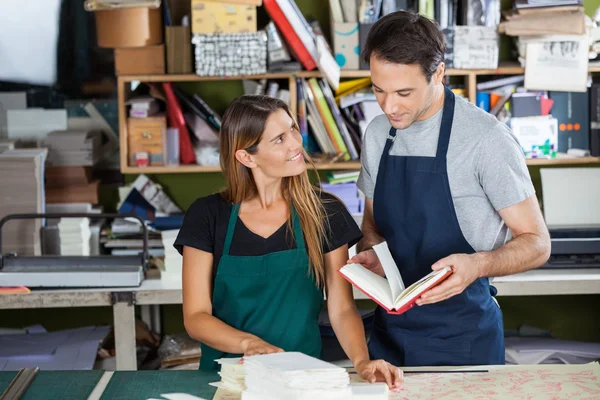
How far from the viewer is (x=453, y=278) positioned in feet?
6.50

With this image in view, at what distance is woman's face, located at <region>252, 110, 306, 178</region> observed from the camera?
2.26 metres

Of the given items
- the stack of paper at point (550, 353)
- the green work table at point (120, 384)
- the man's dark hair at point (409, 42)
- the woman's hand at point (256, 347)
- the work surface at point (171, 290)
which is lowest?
the stack of paper at point (550, 353)

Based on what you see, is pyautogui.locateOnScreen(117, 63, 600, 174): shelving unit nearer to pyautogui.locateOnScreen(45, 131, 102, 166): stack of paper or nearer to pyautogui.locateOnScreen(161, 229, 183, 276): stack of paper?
pyautogui.locateOnScreen(45, 131, 102, 166): stack of paper

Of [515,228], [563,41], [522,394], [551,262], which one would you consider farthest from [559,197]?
[522,394]

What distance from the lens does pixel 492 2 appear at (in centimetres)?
375

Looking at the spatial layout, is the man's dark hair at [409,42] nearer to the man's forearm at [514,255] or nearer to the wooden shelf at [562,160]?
the man's forearm at [514,255]

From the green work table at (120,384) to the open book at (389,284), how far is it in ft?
1.39

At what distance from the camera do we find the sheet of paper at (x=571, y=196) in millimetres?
3824

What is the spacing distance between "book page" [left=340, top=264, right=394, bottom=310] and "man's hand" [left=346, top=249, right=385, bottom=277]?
4.8 inches

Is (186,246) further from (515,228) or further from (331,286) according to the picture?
(515,228)

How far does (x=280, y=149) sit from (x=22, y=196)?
176 cm

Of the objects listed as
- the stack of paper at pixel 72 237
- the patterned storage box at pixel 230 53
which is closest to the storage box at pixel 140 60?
the patterned storage box at pixel 230 53

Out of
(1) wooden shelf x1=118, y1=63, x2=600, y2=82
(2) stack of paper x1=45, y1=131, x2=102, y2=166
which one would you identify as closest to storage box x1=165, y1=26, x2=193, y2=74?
(1) wooden shelf x1=118, y1=63, x2=600, y2=82

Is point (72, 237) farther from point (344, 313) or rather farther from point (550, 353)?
point (550, 353)
